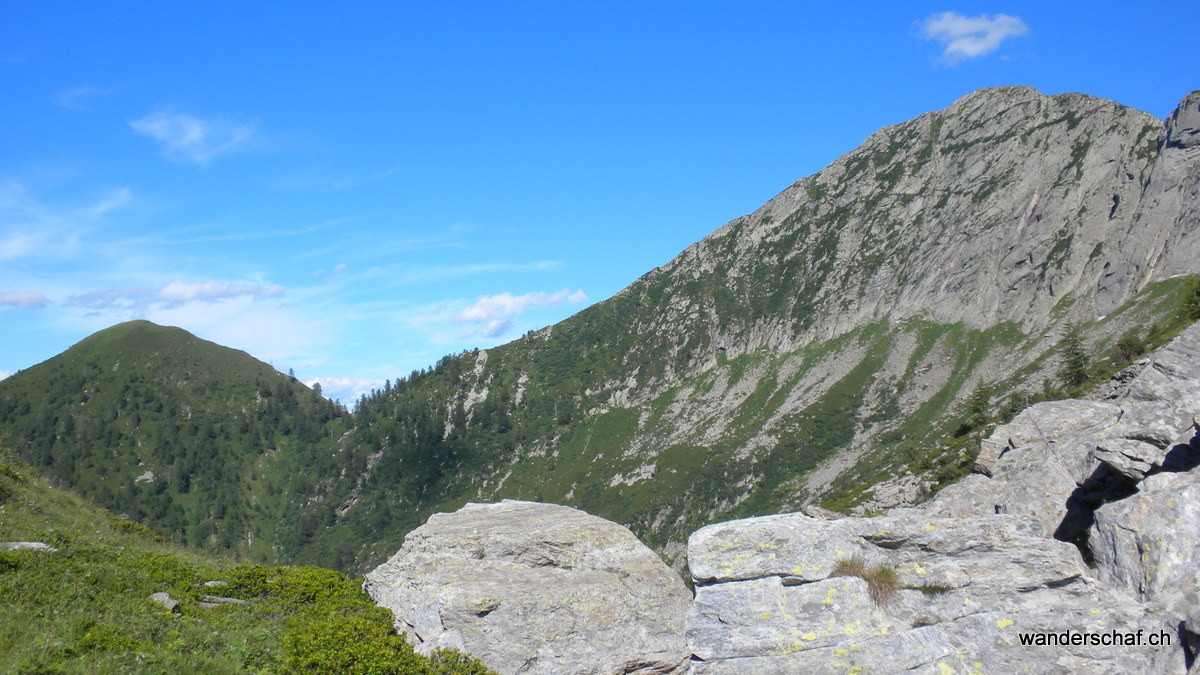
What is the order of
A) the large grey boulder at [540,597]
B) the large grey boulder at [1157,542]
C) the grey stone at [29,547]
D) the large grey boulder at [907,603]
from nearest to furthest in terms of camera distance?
1. the large grey boulder at [907,603]
2. the large grey boulder at [1157,542]
3. the large grey boulder at [540,597]
4. the grey stone at [29,547]

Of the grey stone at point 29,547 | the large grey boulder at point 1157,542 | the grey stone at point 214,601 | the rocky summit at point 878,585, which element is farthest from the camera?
the grey stone at point 214,601

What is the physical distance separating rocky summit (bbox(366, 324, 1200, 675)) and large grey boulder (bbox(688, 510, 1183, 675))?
0.03 m

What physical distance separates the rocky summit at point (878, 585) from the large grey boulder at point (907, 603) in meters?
0.03

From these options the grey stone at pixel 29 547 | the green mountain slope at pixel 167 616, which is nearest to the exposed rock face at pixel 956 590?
the green mountain slope at pixel 167 616

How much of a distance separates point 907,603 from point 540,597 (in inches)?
295

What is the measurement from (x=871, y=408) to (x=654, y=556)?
187 m

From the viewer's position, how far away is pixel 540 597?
16.8 metres

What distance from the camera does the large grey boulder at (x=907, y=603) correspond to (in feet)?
42.3

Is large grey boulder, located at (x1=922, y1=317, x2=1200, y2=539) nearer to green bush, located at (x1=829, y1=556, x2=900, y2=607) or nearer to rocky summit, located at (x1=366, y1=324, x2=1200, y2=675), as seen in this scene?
rocky summit, located at (x1=366, y1=324, x2=1200, y2=675)

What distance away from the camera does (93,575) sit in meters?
16.4

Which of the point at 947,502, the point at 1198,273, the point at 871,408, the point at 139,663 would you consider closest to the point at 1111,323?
the point at 1198,273

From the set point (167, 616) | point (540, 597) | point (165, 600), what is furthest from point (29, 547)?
point (540, 597)

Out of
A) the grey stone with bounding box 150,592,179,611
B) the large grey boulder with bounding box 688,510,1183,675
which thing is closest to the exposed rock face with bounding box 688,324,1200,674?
the large grey boulder with bounding box 688,510,1183,675

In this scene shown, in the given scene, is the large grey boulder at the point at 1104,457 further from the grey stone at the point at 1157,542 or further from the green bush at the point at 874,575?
the green bush at the point at 874,575
